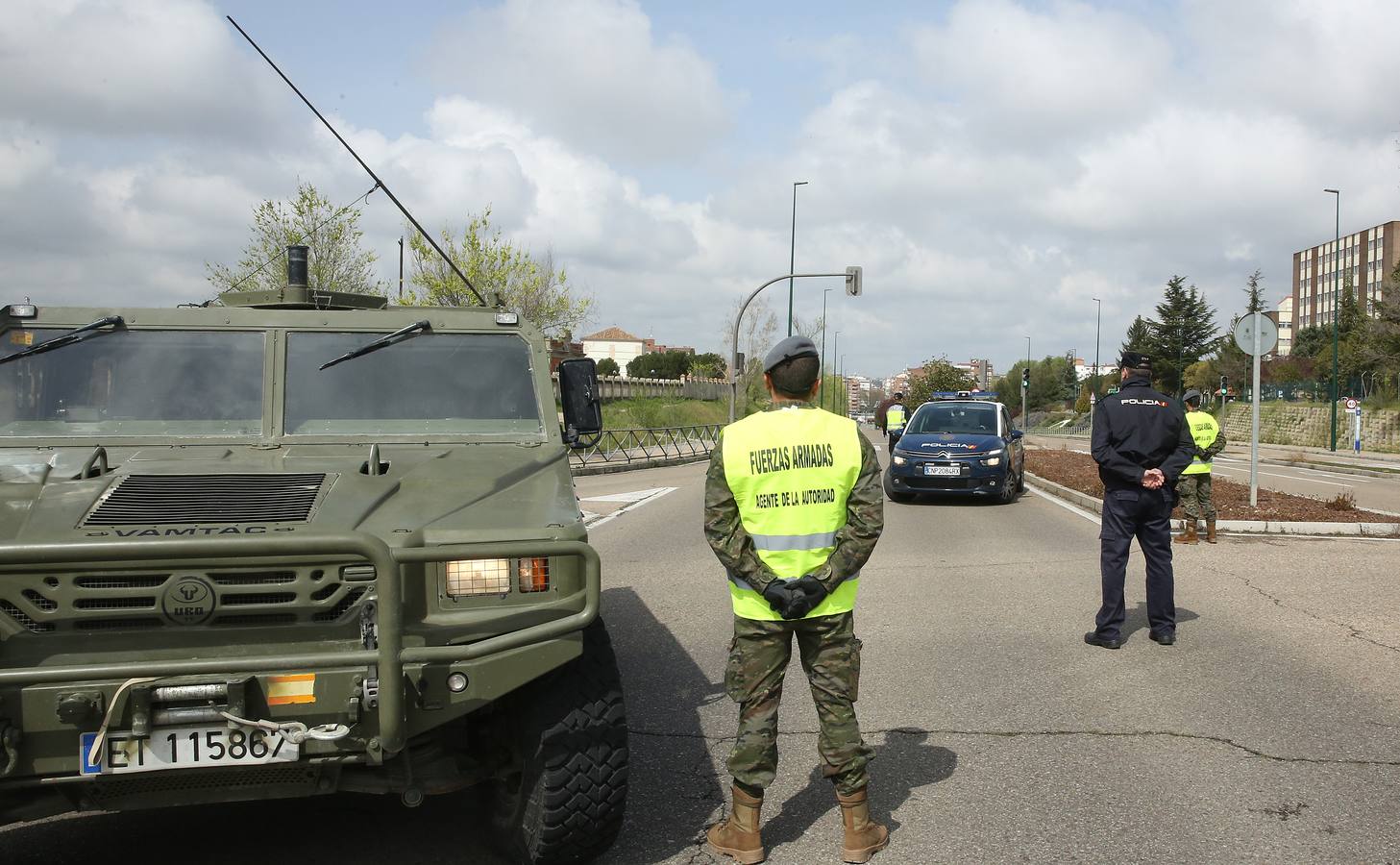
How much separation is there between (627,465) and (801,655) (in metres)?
25.7

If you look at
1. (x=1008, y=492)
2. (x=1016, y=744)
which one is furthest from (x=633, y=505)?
(x=1016, y=744)

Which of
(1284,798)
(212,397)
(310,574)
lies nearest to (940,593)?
(1284,798)

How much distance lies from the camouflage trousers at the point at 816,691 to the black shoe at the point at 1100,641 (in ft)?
12.5

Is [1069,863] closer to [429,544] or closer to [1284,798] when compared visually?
[1284,798]

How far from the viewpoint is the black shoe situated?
716 cm

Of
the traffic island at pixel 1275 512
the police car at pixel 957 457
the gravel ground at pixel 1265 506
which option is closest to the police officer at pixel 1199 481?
the traffic island at pixel 1275 512

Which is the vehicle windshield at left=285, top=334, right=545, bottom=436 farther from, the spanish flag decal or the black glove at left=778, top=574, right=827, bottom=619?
the spanish flag decal

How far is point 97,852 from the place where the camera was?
3971 millimetres

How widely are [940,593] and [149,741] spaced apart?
7.04 meters

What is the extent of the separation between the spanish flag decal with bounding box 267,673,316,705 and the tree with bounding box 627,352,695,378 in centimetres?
10003

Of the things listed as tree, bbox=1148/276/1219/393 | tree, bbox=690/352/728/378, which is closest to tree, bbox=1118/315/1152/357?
tree, bbox=1148/276/1219/393

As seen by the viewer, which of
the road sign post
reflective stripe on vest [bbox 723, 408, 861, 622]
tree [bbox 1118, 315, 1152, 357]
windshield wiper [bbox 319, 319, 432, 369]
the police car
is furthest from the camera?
tree [bbox 1118, 315, 1152, 357]

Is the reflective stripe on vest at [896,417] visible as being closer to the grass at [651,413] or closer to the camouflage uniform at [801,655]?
the grass at [651,413]

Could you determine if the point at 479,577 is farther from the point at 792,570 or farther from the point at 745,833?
the point at 745,833
